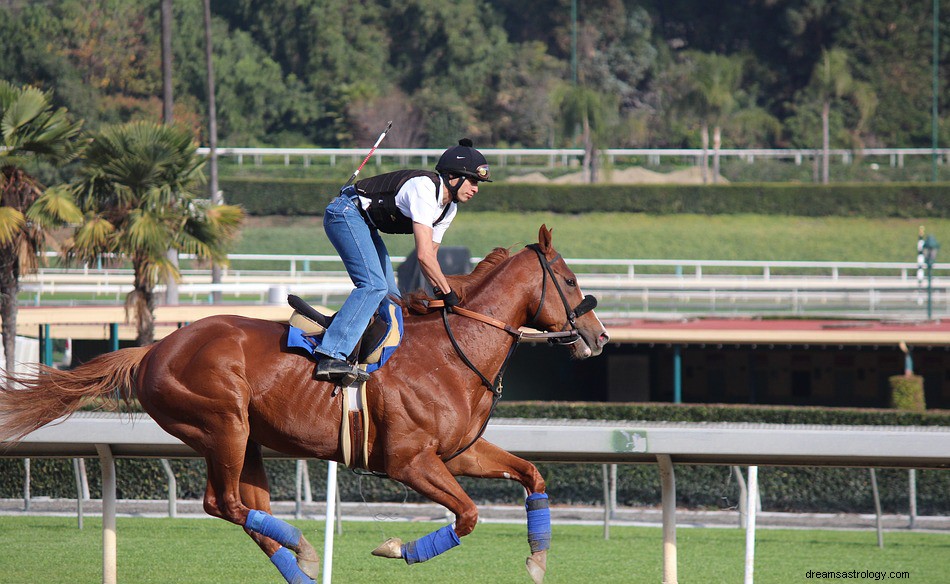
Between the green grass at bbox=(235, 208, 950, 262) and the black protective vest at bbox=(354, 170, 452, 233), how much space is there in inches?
1321

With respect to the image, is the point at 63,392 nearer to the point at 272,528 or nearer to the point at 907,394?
the point at 272,528

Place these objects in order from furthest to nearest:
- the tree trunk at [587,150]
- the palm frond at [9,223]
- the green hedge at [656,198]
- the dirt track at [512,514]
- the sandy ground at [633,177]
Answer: the sandy ground at [633,177], the tree trunk at [587,150], the green hedge at [656,198], the palm frond at [9,223], the dirt track at [512,514]

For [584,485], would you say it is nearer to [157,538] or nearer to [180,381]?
[157,538]

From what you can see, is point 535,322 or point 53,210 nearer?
point 535,322

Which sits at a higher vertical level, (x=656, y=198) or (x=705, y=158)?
(x=705, y=158)

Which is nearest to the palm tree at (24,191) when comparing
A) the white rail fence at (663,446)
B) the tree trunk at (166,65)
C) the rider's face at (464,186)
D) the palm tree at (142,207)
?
the palm tree at (142,207)

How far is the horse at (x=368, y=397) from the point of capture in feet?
18.0

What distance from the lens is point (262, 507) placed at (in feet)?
18.9

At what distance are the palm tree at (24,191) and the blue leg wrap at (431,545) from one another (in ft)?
35.8

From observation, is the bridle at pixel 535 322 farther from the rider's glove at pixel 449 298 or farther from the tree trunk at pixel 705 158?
the tree trunk at pixel 705 158

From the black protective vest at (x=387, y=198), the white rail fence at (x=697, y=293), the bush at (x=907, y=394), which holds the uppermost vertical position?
the black protective vest at (x=387, y=198)

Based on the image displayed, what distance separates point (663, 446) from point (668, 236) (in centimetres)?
3821

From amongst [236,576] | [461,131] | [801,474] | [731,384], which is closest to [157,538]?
[236,576]

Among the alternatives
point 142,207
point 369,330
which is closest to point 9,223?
point 142,207
